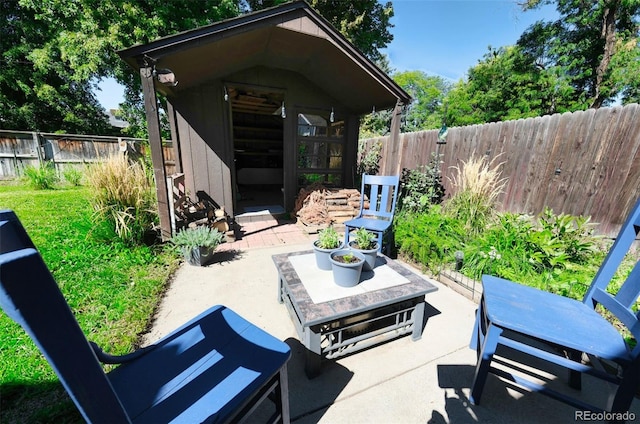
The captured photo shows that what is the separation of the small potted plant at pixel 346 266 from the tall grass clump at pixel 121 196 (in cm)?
259

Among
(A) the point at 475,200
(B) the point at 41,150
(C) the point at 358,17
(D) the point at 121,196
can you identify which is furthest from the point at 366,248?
(C) the point at 358,17

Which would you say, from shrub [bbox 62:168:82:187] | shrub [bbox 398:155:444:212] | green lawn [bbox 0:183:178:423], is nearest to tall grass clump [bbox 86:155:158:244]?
green lawn [bbox 0:183:178:423]

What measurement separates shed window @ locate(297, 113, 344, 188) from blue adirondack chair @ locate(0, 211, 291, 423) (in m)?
3.88

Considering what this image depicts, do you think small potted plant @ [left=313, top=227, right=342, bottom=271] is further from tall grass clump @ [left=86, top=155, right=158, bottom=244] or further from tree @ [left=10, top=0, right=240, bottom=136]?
tree @ [left=10, top=0, right=240, bottom=136]

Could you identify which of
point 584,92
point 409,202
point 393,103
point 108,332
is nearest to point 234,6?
point 393,103

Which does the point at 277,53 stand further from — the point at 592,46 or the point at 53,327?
the point at 592,46

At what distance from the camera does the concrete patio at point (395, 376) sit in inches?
51.3

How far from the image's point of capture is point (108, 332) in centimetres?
172

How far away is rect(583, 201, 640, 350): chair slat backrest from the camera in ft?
3.71

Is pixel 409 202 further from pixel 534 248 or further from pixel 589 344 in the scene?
pixel 589 344

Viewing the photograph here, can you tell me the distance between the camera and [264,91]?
166 inches

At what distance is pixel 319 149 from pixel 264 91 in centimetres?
147

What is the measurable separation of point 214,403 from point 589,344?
156 centimetres

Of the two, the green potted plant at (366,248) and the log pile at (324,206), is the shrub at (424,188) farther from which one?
the green potted plant at (366,248)
